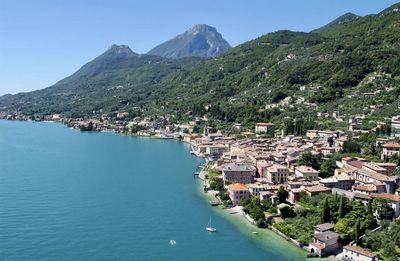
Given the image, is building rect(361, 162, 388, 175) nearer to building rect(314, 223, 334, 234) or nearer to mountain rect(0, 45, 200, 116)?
building rect(314, 223, 334, 234)

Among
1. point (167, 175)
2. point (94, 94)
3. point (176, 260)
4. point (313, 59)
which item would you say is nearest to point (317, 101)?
point (313, 59)

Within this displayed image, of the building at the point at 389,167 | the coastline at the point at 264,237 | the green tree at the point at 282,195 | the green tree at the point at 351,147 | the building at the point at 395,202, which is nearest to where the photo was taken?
the coastline at the point at 264,237

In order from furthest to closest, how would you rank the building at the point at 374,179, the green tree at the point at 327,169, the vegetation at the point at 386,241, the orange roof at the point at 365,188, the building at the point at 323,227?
1. the green tree at the point at 327,169
2. the building at the point at 374,179
3. the orange roof at the point at 365,188
4. the building at the point at 323,227
5. the vegetation at the point at 386,241

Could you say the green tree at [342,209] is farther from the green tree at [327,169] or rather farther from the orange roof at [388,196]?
the green tree at [327,169]

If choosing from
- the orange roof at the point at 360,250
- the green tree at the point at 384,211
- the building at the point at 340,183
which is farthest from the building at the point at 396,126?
the orange roof at the point at 360,250

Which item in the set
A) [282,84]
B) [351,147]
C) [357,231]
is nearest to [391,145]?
[351,147]

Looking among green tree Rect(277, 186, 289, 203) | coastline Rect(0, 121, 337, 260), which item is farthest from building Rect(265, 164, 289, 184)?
coastline Rect(0, 121, 337, 260)

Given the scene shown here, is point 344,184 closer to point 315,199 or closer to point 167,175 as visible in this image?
point 315,199
